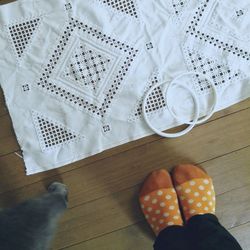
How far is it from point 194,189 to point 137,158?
0.56 ft

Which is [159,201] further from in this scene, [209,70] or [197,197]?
[209,70]

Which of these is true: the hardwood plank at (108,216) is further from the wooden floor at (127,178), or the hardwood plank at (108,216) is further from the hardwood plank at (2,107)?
the hardwood plank at (2,107)

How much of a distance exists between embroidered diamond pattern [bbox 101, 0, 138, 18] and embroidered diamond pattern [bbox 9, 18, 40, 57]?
0.63 ft

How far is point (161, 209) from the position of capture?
0.87 meters

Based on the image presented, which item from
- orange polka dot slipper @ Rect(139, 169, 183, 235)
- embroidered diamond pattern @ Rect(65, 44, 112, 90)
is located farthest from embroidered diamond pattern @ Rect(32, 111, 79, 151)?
orange polka dot slipper @ Rect(139, 169, 183, 235)

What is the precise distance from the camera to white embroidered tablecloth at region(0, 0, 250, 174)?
2.81ft

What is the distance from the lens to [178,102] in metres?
0.86

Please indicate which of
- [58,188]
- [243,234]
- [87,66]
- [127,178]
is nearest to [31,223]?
[58,188]

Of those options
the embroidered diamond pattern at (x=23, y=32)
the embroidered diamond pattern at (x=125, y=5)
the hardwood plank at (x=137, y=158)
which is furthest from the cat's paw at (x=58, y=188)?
the embroidered diamond pattern at (x=125, y=5)

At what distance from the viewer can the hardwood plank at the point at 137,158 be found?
870 millimetres

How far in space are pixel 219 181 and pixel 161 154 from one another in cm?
17

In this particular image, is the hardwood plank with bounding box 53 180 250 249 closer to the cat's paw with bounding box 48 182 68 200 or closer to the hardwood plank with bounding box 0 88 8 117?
the cat's paw with bounding box 48 182 68 200

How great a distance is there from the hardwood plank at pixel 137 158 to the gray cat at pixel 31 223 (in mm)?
75

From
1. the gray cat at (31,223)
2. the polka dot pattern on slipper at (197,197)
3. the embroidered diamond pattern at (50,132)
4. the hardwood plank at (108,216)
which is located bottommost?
the hardwood plank at (108,216)
